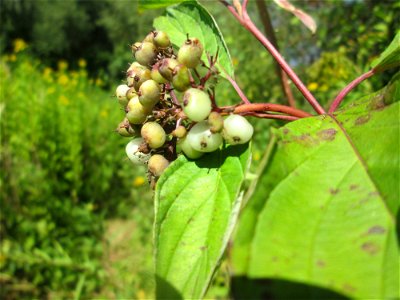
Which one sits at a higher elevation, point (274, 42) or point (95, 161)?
point (274, 42)

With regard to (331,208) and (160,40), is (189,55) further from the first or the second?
(331,208)

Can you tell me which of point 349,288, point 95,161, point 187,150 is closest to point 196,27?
point 187,150

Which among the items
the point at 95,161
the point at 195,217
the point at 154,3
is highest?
the point at 154,3

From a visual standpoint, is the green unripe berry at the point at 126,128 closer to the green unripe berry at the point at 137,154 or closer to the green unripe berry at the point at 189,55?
the green unripe berry at the point at 137,154

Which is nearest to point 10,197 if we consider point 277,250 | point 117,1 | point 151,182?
point 151,182

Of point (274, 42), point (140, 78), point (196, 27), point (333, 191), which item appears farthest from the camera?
point (274, 42)

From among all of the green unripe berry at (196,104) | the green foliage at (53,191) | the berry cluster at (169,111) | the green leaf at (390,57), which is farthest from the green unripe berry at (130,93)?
the green foliage at (53,191)
